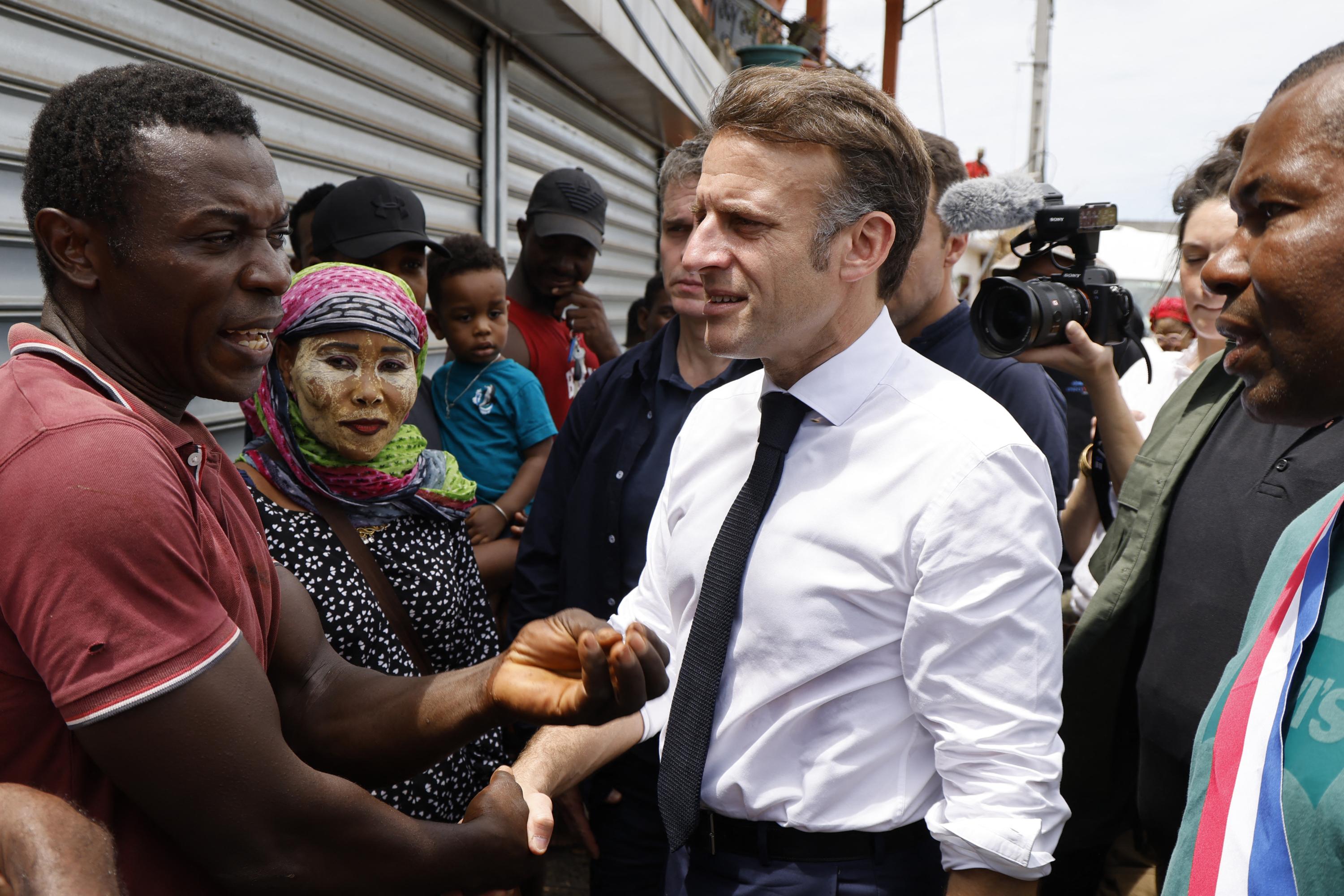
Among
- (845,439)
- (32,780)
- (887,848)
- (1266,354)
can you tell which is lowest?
(887,848)

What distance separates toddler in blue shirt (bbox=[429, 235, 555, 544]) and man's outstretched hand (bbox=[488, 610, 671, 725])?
1.72 m

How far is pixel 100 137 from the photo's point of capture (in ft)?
4.32

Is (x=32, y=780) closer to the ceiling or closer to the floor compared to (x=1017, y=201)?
closer to the floor

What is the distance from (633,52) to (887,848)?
241 inches

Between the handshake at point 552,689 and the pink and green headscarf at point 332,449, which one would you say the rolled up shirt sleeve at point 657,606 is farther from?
the pink and green headscarf at point 332,449

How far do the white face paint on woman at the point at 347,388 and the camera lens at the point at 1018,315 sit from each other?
55.7 inches

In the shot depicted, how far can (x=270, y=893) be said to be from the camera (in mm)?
1296

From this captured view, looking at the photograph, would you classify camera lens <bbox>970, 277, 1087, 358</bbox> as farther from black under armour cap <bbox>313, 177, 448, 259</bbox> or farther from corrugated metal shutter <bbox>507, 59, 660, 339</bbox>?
corrugated metal shutter <bbox>507, 59, 660, 339</bbox>

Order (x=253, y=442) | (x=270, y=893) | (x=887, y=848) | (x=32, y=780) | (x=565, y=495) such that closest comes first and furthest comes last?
(x=32, y=780) < (x=270, y=893) < (x=887, y=848) < (x=253, y=442) < (x=565, y=495)

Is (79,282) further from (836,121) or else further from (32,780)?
(836,121)

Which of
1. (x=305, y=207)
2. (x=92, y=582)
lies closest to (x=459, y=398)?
(x=305, y=207)

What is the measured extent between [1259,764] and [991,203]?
2.01 metres

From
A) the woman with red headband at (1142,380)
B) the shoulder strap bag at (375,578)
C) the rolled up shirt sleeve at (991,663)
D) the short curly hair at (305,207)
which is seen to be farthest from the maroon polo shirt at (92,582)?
the short curly hair at (305,207)

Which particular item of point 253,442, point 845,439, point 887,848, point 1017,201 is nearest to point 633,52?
point 1017,201
